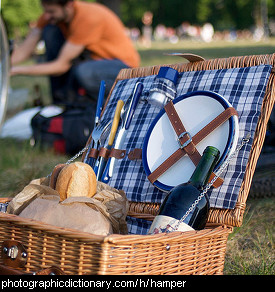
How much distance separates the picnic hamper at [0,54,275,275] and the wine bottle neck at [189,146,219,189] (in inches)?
5.5

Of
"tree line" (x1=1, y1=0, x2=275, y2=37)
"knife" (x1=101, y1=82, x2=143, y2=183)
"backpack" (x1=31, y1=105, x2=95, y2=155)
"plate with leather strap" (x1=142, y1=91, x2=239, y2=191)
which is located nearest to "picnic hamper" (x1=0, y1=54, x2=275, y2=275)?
"plate with leather strap" (x1=142, y1=91, x2=239, y2=191)

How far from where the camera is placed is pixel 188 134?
5.55 feet

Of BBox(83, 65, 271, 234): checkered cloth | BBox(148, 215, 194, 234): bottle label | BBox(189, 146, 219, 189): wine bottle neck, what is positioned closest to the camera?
BBox(148, 215, 194, 234): bottle label

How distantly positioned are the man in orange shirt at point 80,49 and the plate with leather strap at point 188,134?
1.86 meters

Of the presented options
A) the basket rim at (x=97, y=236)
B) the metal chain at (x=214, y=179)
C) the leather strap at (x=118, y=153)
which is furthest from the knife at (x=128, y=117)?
the basket rim at (x=97, y=236)

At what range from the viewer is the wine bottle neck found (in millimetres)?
1438

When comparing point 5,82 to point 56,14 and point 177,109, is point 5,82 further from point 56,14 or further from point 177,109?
point 56,14

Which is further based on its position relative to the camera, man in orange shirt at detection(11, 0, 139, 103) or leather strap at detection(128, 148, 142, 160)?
man in orange shirt at detection(11, 0, 139, 103)

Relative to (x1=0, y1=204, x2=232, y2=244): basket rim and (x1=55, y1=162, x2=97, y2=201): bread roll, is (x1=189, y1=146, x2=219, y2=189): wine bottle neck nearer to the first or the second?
(x1=0, y1=204, x2=232, y2=244): basket rim

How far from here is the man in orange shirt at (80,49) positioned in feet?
12.2

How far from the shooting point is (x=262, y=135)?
5.17ft

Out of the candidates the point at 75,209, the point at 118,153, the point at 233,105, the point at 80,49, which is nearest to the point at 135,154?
the point at 118,153

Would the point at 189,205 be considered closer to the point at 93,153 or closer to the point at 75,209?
the point at 75,209
